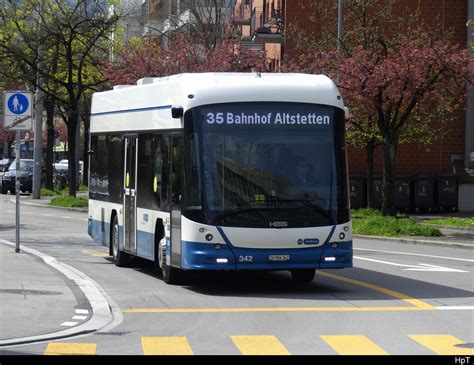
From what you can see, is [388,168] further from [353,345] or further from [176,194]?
[353,345]

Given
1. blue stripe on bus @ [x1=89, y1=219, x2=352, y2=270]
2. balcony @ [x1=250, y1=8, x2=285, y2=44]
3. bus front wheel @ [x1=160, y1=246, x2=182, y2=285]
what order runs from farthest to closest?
balcony @ [x1=250, y1=8, x2=285, y2=44]
bus front wheel @ [x1=160, y1=246, x2=182, y2=285]
blue stripe on bus @ [x1=89, y1=219, x2=352, y2=270]

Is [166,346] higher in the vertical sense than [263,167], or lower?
lower

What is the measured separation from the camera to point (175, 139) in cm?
1772

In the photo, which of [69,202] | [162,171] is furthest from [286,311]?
[69,202]

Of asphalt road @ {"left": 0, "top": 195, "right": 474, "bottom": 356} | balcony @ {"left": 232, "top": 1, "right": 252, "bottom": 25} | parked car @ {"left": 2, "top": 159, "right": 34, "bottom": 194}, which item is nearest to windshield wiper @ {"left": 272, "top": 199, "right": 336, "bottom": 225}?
asphalt road @ {"left": 0, "top": 195, "right": 474, "bottom": 356}

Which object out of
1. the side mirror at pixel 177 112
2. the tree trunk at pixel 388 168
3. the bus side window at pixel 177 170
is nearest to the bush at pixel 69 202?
the tree trunk at pixel 388 168

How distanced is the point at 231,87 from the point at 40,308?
4.65m

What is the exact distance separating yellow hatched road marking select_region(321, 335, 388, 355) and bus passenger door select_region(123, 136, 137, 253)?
334 inches

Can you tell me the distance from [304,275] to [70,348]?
302 inches

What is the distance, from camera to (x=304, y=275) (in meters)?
18.6

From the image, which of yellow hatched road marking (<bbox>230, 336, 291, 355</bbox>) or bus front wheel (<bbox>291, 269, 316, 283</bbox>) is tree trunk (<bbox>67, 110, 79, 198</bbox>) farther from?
yellow hatched road marking (<bbox>230, 336, 291, 355</bbox>)

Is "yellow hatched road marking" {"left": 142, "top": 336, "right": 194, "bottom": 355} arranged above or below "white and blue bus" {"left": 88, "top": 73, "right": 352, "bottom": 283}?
below

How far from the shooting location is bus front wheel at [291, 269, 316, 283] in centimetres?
1855

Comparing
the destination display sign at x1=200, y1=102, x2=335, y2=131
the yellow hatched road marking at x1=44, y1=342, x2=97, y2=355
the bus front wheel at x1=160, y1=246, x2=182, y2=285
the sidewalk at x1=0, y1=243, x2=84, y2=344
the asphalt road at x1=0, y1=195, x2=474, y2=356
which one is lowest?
the asphalt road at x1=0, y1=195, x2=474, y2=356
